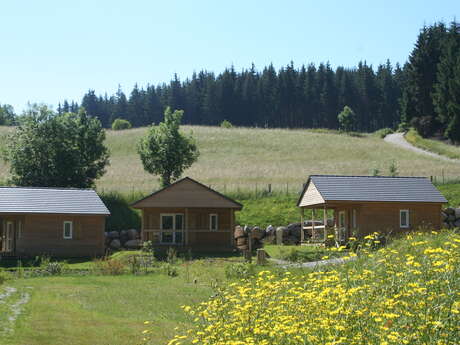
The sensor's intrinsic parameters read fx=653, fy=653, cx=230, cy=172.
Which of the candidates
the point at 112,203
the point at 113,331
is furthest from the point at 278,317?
the point at 112,203

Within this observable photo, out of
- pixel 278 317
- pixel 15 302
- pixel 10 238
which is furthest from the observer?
pixel 10 238

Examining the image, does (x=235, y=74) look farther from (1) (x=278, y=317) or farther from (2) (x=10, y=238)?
(1) (x=278, y=317)

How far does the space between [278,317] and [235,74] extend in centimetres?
13453

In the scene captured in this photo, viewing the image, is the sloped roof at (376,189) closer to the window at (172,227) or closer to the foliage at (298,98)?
Answer: the window at (172,227)

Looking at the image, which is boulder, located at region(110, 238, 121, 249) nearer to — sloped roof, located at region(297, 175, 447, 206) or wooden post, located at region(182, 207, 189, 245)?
wooden post, located at region(182, 207, 189, 245)

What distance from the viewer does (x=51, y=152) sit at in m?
52.2

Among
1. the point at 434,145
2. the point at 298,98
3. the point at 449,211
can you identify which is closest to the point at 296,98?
the point at 298,98

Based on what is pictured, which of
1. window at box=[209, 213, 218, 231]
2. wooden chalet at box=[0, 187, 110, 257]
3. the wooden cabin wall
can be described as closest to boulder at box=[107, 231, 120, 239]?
wooden chalet at box=[0, 187, 110, 257]

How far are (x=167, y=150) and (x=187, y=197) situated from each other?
1534cm

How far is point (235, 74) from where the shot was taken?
140750 millimetres

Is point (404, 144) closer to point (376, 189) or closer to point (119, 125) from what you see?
point (376, 189)

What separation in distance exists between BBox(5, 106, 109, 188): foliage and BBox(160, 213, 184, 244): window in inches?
569

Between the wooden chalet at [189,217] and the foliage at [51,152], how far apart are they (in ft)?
45.8

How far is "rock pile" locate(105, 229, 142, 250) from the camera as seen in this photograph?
4391cm
